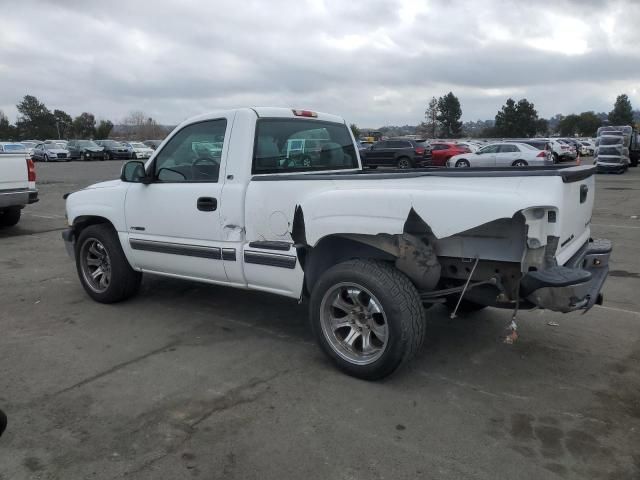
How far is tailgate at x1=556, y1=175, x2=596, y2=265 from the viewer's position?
3.32 metres

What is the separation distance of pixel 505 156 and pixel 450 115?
77951mm

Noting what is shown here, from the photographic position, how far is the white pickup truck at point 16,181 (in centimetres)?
977

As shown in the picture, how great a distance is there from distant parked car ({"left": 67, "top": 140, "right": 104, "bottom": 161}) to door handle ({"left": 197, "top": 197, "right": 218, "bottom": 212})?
4405 centimetres

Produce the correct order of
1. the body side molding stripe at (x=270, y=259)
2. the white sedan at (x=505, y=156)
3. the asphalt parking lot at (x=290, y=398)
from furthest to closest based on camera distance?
the white sedan at (x=505, y=156)
the body side molding stripe at (x=270, y=259)
the asphalt parking lot at (x=290, y=398)

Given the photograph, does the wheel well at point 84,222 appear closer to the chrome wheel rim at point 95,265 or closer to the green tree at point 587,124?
the chrome wheel rim at point 95,265

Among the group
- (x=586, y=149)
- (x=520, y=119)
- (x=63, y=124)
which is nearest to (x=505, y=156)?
(x=586, y=149)

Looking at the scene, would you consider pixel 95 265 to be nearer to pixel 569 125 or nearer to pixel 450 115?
pixel 450 115

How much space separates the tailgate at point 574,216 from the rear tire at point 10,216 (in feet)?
34.2

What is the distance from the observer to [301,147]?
196 inches

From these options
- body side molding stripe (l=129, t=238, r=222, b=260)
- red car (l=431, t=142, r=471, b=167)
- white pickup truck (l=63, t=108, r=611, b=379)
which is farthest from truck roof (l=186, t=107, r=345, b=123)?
red car (l=431, t=142, r=471, b=167)

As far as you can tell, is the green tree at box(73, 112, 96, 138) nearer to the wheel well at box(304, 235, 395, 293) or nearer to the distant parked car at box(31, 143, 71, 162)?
the distant parked car at box(31, 143, 71, 162)

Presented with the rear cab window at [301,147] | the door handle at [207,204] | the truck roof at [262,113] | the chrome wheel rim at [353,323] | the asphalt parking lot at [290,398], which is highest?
the truck roof at [262,113]

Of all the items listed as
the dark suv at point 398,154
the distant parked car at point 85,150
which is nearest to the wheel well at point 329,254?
the dark suv at point 398,154

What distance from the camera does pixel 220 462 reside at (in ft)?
9.60
